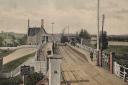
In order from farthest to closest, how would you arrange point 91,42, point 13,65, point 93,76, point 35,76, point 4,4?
point 91,42 → point 13,65 → point 4,4 → point 35,76 → point 93,76

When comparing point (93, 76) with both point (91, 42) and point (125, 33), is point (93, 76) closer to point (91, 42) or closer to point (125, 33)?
point (125, 33)

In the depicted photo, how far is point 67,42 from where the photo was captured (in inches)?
1868

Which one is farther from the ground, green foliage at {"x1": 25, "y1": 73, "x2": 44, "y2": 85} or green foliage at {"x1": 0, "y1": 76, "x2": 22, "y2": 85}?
green foliage at {"x1": 25, "y1": 73, "x2": 44, "y2": 85}

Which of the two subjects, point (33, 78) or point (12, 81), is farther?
point (12, 81)

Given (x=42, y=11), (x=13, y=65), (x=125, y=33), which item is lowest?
(x=13, y=65)

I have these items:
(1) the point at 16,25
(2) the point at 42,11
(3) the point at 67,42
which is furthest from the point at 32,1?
(3) the point at 67,42

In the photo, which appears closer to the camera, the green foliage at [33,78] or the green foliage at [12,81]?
the green foliage at [33,78]

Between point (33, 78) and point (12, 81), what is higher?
point (33, 78)

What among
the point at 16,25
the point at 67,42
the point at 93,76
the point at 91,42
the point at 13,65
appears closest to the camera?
the point at 93,76

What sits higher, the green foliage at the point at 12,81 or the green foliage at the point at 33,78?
the green foliage at the point at 33,78

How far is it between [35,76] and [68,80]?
5.52m

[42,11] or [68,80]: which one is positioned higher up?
[42,11]

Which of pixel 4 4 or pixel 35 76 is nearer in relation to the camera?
pixel 35 76

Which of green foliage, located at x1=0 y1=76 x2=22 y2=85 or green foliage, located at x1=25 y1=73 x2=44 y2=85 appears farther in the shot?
green foliage, located at x1=0 y1=76 x2=22 y2=85
